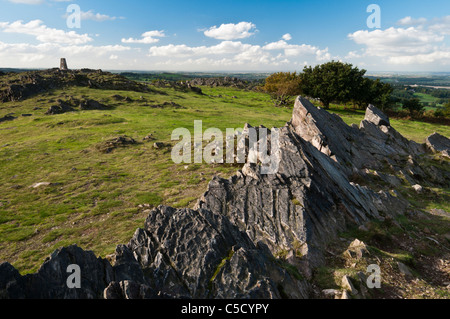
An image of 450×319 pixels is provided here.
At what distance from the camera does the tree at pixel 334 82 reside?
91.6 meters

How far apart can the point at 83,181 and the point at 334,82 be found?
92.1 meters

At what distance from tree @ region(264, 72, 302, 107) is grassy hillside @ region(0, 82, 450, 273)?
4699cm

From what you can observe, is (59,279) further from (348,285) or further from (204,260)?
(348,285)

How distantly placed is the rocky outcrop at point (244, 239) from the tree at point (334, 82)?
71.4 meters

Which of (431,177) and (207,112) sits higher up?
(207,112)

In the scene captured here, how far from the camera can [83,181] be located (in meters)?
32.0

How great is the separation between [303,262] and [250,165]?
31.1 ft

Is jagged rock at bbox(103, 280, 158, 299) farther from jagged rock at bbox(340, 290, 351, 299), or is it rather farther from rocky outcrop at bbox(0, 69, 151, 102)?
rocky outcrop at bbox(0, 69, 151, 102)

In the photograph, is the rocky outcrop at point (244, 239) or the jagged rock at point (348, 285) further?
the jagged rock at point (348, 285)

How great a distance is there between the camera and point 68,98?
87.6 meters

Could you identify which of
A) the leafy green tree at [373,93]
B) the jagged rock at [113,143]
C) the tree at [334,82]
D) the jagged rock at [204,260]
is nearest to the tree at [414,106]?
the leafy green tree at [373,93]

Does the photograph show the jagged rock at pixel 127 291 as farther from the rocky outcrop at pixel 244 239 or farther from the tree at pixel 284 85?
the tree at pixel 284 85
